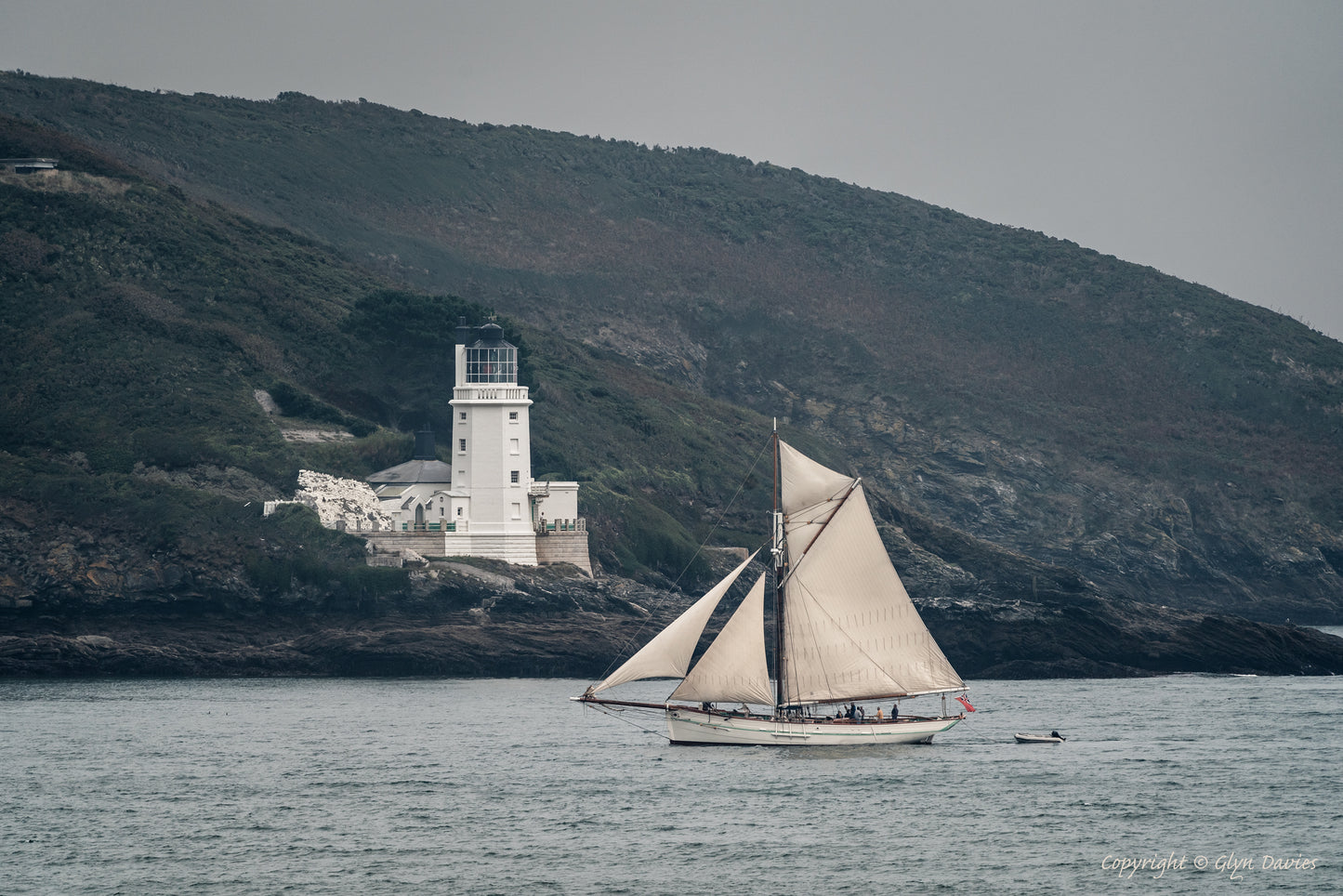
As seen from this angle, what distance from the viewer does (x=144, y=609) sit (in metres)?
83.9

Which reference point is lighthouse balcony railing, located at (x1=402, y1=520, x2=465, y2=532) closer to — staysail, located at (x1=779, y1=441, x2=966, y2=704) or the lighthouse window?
the lighthouse window

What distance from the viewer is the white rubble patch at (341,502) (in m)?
90.2

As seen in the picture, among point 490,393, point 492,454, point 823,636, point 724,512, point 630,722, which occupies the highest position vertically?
point 490,393

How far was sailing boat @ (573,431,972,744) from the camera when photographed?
184 ft

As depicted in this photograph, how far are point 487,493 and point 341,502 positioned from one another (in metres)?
7.38

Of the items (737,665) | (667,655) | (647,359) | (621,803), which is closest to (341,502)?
(737,665)

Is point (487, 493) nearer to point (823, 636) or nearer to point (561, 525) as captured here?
point (561, 525)

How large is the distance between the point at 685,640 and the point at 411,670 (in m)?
32.6

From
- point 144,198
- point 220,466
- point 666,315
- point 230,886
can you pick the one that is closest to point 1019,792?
point 230,886

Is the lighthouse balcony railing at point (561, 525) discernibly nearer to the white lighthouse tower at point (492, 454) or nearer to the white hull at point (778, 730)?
the white lighthouse tower at point (492, 454)

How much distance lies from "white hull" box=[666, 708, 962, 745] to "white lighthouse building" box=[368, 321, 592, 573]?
33.2 meters

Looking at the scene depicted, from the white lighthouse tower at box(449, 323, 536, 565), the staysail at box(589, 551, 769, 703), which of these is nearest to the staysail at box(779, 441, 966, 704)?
the staysail at box(589, 551, 769, 703)

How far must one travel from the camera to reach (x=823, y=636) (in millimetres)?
56594

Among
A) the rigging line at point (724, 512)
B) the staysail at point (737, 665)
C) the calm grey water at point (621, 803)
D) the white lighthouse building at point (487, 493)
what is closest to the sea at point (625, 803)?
the calm grey water at point (621, 803)
